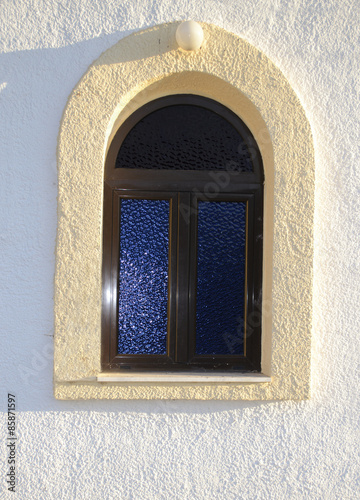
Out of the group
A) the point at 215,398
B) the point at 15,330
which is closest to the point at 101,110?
the point at 15,330

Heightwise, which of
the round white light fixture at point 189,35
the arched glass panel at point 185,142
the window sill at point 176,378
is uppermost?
the round white light fixture at point 189,35

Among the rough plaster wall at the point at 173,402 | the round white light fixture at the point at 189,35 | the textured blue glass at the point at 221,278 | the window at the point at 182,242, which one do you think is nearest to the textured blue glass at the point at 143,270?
the window at the point at 182,242

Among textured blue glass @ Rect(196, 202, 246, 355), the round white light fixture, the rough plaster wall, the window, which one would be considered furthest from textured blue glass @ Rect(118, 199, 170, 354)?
the round white light fixture

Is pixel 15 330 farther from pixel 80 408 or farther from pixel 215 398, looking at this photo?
pixel 215 398

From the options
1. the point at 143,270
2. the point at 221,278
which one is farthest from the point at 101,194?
the point at 221,278

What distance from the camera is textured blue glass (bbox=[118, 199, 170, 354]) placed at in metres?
3.16

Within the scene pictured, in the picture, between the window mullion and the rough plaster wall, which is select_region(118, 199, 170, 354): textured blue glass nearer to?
the window mullion

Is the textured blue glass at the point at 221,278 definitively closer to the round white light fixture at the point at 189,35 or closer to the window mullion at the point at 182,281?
the window mullion at the point at 182,281

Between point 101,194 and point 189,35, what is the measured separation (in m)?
1.16

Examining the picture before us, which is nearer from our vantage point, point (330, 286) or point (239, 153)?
point (330, 286)

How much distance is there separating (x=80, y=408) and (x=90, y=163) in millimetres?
1628

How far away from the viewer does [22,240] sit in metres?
2.94

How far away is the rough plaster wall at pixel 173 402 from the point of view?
2.90 m

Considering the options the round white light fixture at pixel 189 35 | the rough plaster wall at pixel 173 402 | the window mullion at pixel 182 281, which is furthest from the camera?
the window mullion at pixel 182 281
